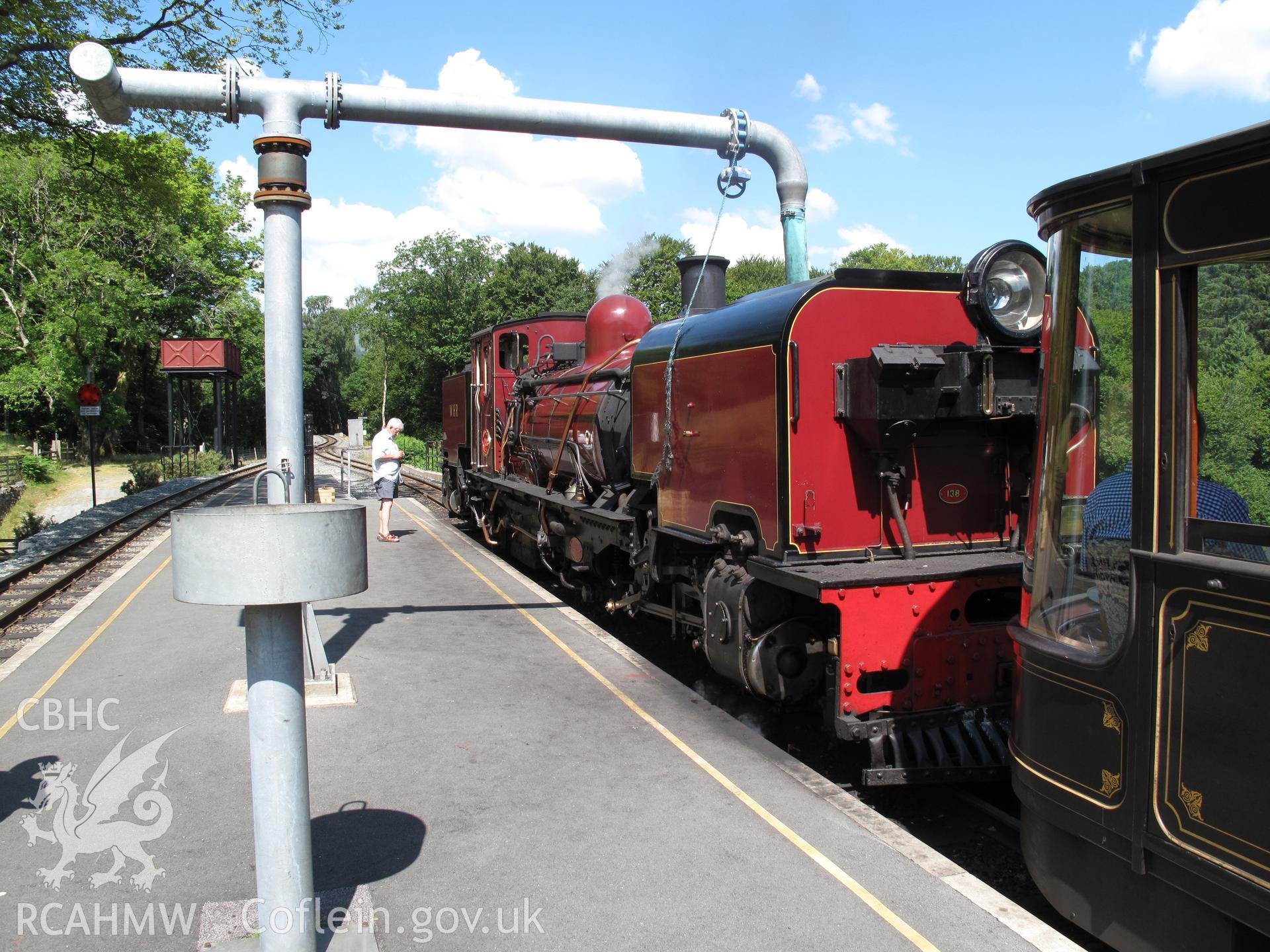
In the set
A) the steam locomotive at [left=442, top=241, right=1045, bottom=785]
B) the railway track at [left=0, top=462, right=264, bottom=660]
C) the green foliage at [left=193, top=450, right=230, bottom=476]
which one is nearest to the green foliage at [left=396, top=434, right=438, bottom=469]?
the green foliage at [left=193, top=450, right=230, bottom=476]

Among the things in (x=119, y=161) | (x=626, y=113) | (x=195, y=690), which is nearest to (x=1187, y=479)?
(x=626, y=113)

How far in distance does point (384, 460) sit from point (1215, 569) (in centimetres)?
1239

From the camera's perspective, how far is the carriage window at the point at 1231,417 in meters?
2.53

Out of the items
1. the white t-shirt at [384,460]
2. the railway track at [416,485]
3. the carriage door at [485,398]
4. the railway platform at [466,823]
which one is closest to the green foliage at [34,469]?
the railway track at [416,485]

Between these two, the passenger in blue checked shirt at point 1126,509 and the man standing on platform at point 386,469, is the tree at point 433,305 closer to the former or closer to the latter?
the man standing on platform at point 386,469

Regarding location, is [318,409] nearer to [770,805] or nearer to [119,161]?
[119,161]

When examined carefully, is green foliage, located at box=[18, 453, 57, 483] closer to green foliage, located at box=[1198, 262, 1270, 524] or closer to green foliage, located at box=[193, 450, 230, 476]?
green foliage, located at box=[193, 450, 230, 476]

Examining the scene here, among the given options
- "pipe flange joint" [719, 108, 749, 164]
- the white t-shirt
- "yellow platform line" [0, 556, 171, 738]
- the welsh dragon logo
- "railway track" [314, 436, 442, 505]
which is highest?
"pipe flange joint" [719, 108, 749, 164]

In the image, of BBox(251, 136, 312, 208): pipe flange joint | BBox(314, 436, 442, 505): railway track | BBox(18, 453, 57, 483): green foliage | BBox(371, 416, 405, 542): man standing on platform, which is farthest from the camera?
BBox(18, 453, 57, 483): green foliage

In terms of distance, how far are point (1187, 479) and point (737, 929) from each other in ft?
7.15

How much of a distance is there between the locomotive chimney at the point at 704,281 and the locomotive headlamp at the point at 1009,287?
2739 mm

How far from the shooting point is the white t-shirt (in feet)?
44.1

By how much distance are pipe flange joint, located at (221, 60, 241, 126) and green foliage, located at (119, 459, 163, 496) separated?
70.0 ft

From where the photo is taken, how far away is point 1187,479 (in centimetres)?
265
